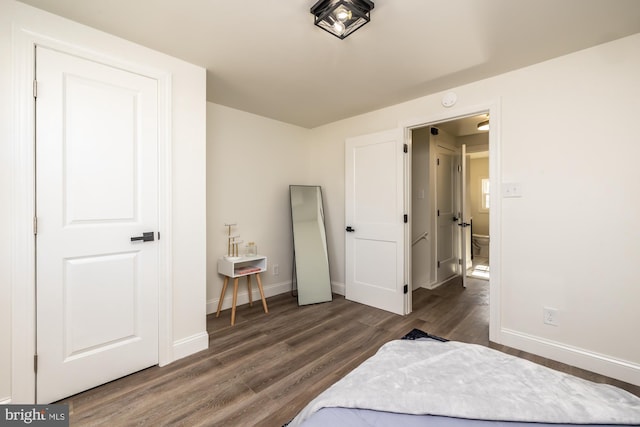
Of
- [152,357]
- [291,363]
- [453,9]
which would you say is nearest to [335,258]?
[291,363]

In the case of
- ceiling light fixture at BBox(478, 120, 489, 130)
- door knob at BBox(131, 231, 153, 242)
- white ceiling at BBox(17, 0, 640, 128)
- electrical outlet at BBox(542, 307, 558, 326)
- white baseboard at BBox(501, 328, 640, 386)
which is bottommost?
white baseboard at BBox(501, 328, 640, 386)

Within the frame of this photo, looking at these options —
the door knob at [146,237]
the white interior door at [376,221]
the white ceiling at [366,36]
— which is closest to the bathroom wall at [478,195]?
the white interior door at [376,221]

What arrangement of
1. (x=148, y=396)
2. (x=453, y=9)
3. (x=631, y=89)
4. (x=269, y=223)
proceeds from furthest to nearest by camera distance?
(x=269, y=223)
(x=631, y=89)
(x=148, y=396)
(x=453, y=9)

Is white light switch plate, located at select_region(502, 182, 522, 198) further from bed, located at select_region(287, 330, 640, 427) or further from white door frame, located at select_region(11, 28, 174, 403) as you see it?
white door frame, located at select_region(11, 28, 174, 403)

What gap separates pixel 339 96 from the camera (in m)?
2.88

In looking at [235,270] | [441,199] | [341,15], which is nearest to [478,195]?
[441,199]

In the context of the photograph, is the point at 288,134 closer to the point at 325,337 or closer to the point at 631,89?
the point at 325,337

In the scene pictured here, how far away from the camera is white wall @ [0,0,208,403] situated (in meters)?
1.53

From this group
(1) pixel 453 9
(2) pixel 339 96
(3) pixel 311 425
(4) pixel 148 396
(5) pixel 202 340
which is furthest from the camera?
(2) pixel 339 96

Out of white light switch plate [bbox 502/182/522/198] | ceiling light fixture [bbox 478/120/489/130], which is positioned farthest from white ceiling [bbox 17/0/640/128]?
ceiling light fixture [bbox 478/120/489/130]

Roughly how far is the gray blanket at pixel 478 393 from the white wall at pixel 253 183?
8.33 ft

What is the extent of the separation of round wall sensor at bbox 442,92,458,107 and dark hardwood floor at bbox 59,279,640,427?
227 cm

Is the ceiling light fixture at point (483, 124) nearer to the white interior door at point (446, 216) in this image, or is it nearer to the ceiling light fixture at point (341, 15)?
the white interior door at point (446, 216)

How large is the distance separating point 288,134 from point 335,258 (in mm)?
1928
